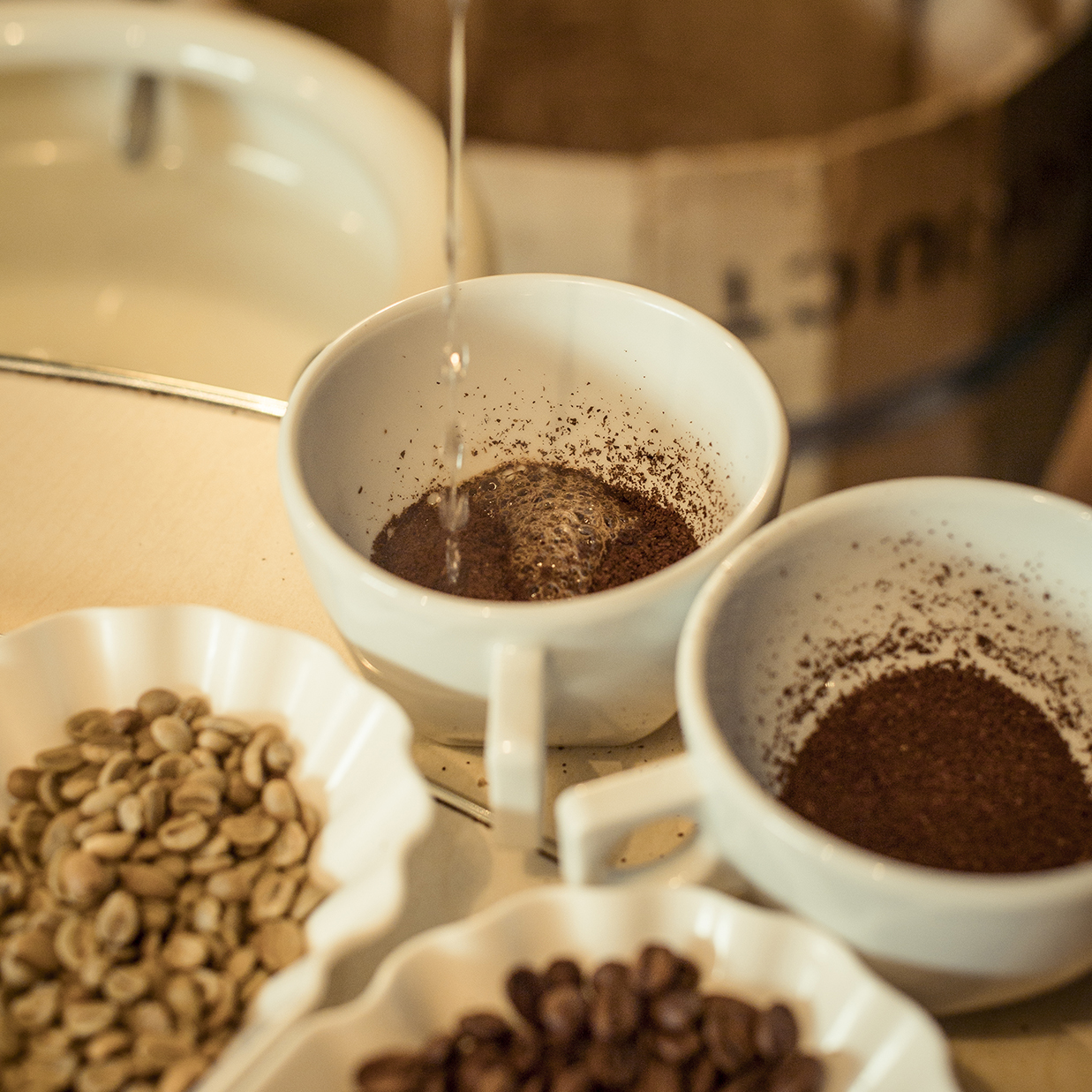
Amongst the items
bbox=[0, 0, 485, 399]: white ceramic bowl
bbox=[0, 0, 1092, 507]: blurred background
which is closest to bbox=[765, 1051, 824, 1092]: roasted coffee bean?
bbox=[0, 0, 485, 399]: white ceramic bowl

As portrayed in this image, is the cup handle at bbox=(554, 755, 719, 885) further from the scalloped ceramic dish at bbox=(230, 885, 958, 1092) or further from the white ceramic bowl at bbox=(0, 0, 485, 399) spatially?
the white ceramic bowl at bbox=(0, 0, 485, 399)

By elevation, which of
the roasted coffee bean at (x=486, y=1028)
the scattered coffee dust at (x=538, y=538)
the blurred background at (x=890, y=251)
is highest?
the scattered coffee dust at (x=538, y=538)

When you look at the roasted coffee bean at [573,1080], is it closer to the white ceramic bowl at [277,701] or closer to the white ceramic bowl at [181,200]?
the white ceramic bowl at [277,701]

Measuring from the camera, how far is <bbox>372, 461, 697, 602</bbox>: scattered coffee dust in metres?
0.58

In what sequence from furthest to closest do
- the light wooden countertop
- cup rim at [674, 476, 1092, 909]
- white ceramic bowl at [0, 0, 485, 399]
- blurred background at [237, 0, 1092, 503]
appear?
blurred background at [237, 0, 1092, 503]
white ceramic bowl at [0, 0, 485, 399]
the light wooden countertop
cup rim at [674, 476, 1092, 909]

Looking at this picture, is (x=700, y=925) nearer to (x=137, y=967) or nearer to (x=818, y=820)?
(x=818, y=820)

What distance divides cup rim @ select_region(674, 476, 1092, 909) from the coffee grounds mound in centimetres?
1

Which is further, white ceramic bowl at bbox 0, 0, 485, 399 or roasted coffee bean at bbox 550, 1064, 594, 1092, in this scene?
white ceramic bowl at bbox 0, 0, 485, 399

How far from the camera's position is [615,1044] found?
17.1 inches

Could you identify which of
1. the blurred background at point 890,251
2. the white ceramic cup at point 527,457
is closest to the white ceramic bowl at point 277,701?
the white ceramic cup at point 527,457

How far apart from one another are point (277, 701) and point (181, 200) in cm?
→ 122

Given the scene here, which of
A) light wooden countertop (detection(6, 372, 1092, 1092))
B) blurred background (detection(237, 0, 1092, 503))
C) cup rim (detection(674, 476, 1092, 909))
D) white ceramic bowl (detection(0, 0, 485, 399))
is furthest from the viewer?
blurred background (detection(237, 0, 1092, 503))

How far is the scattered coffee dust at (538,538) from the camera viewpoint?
58 centimetres

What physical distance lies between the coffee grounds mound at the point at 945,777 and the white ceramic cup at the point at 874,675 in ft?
0.06
